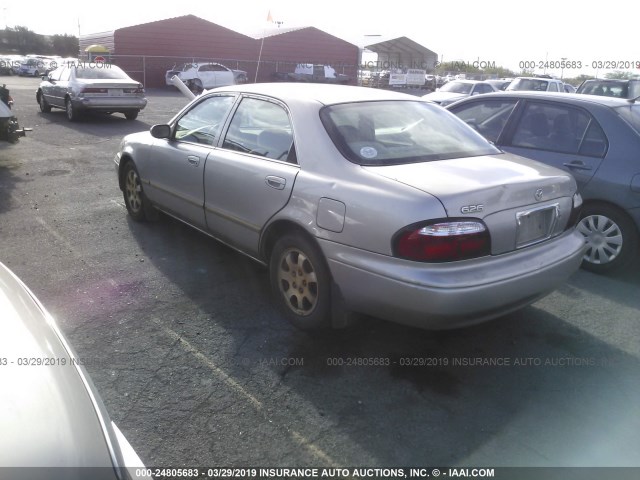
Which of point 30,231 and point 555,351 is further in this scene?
point 30,231

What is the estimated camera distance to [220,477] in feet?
8.09

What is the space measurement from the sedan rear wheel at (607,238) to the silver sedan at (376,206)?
1.26 m

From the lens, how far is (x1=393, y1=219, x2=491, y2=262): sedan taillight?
115 inches

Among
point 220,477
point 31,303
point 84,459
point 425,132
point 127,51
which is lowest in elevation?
point 220,477

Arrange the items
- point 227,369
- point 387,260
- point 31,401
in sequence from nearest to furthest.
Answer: point 31,401 < point 387,260 < point 227,369

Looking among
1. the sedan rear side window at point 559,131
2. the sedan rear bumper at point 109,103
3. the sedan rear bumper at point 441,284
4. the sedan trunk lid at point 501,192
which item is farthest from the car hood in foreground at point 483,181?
the sedan rear bumper at point 109,103

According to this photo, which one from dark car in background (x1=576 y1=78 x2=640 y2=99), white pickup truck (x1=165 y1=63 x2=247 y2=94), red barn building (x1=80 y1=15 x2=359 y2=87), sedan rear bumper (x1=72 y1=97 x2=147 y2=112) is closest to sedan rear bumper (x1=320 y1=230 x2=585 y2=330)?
sedan rear bumper (x1=72 y1=97 x2=147 y2=112)

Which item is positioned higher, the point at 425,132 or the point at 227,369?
the point at 425,132

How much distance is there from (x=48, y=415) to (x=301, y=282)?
2.14 meters

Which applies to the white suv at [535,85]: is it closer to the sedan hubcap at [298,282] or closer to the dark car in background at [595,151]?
the dark car in background at [595,151]

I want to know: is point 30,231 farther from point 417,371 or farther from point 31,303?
point 417,371

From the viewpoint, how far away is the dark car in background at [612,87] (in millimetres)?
15386

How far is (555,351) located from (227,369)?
2094 millimetres

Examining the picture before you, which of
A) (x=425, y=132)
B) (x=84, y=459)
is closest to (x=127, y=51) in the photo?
(x=425, y=132)
